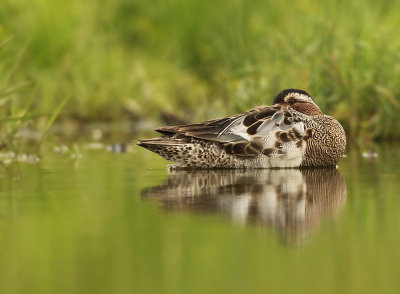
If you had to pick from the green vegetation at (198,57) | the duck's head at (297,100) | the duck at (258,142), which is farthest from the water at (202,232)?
the green vegetation at (198,57)

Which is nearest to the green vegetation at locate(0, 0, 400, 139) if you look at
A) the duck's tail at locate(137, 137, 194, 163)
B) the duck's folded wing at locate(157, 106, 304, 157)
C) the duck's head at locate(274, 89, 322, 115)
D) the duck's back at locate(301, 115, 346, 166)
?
the duck's tail at locate(137, 137, 194, 163)

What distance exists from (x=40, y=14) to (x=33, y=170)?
27.3 ft

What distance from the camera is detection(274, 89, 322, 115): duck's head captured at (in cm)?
1027

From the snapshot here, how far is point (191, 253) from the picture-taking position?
5.12 meters

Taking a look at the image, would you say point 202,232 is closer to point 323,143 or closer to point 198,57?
point 323,143

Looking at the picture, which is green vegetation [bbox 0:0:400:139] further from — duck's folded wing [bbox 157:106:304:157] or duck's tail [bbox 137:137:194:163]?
duck's folded wing [bbox 157:106:304:157]

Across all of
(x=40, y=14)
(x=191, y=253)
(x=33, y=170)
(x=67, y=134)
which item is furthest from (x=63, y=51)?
(x=191, y=253)

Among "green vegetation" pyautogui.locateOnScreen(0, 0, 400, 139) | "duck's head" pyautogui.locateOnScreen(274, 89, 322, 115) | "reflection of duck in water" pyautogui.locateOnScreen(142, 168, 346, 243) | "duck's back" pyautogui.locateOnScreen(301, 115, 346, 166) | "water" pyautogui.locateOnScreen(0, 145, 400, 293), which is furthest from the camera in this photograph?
"green vegetation" pyautogui.locateOnScreen(0, 0, 400, 139)

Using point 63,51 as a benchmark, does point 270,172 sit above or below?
below

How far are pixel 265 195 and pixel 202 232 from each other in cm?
184

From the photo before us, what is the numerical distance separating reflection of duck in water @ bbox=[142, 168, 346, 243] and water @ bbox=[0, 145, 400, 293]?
0.04ft

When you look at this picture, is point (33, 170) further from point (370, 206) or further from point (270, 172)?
point (370, 206)

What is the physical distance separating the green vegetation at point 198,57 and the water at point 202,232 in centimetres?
260

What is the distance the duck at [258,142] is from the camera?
9703 mm
